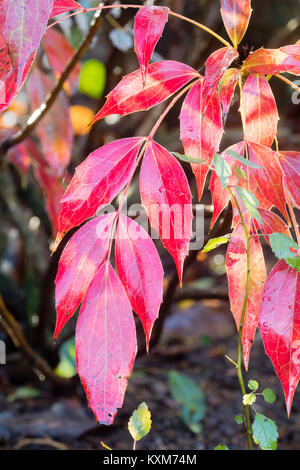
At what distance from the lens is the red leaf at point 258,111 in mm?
465

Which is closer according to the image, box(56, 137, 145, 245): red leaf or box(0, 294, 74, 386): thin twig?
box(56, 137, 145, 245): red leaf

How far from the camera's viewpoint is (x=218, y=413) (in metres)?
1.07

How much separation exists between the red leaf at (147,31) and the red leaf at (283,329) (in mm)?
222

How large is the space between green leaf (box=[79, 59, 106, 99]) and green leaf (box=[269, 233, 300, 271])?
146 cm

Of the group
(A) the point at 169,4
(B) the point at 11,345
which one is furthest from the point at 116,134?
(B) the point at 11,345

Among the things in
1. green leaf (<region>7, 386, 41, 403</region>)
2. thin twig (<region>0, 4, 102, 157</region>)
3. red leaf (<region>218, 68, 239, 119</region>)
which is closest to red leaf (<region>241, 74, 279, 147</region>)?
red leaf (<region>218, 68, 239, 119</region>)

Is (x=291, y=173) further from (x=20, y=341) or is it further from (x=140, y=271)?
(x=20, y=341)

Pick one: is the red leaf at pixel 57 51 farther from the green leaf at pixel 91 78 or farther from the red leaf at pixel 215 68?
the green leaf at pixel 91 78

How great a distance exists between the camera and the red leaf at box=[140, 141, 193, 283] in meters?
0.44

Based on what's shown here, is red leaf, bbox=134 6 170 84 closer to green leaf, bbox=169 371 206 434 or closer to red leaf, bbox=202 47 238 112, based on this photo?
red leaf, bbox=202 47 238 112

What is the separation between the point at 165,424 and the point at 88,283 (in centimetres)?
66

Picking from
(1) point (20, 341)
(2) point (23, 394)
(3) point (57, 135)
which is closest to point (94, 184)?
(3) point (57, 135)

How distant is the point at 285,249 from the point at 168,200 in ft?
0.38
